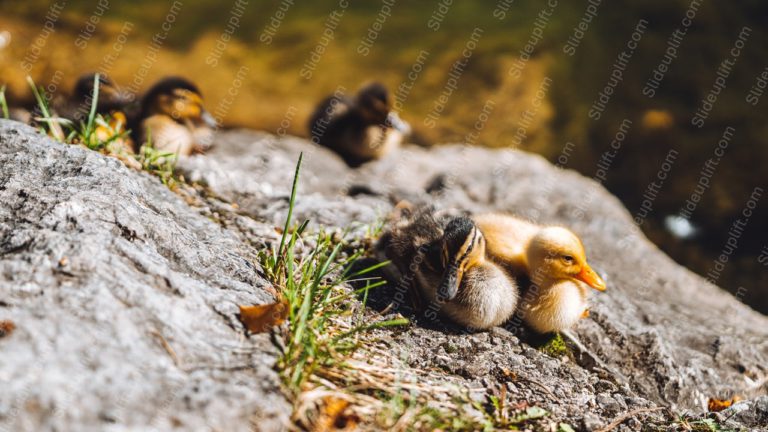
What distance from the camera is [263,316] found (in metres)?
2.43

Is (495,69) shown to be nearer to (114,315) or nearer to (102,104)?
(102,104)

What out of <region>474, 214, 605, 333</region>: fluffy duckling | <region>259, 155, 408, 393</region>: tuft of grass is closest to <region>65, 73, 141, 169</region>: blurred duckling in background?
<region>259, 155, 408, 393</region>: tuft of grass

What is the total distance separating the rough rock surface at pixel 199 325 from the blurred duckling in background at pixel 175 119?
94cm

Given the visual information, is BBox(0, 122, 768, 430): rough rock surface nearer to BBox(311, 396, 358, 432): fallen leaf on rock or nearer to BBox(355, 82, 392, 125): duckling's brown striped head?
BBox(311, 396, 358, 432): fallen leaf on rock

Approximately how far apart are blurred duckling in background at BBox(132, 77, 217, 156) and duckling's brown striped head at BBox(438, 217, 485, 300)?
3.00 metres

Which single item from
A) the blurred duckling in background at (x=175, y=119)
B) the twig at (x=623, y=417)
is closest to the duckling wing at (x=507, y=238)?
the twig at (x=623, y=417)

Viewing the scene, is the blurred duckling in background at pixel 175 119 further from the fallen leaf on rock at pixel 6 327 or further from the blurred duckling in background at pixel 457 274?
the fallen leaf on rock at pixel 6 327

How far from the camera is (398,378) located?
2408mm

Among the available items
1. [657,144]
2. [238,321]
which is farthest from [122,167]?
[657,144]

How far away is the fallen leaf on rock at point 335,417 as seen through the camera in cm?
206

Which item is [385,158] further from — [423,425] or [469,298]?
[423,425]

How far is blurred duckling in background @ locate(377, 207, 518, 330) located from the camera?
295 centimetres

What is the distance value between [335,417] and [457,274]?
1.09m

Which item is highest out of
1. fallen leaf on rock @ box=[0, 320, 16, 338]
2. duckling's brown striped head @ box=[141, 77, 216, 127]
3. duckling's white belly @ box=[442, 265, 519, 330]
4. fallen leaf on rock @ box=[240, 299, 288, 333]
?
duckling's white belly @ box=[442, 265, 519, 330]
